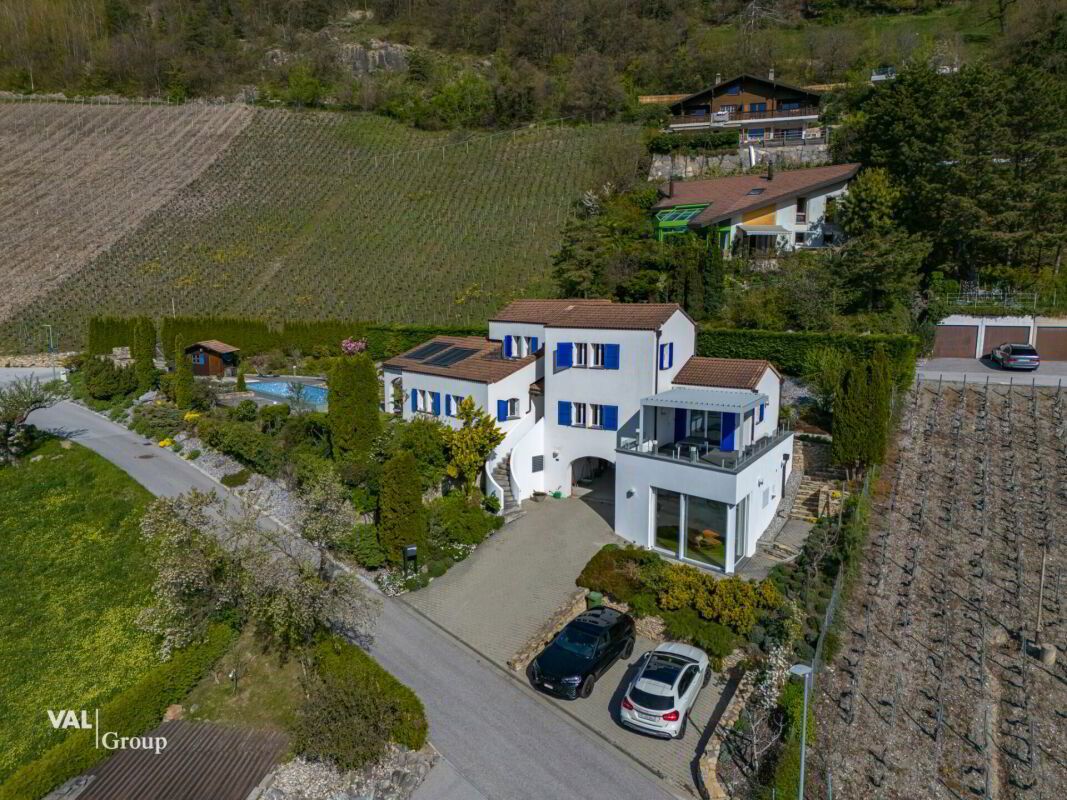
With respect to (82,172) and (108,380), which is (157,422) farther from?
(82,172)

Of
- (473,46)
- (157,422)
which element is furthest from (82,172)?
(157,422)

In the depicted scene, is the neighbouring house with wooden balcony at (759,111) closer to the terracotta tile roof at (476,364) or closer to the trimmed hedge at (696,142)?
the trimmed hedge at (696,142)

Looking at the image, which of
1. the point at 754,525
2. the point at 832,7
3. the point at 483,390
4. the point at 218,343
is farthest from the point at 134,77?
the point at 754,525

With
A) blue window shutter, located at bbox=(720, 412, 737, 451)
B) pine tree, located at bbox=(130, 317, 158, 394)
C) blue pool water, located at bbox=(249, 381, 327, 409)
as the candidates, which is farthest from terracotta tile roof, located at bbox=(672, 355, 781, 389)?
pine tree, located at bbox=(130, 317, 158, 394)

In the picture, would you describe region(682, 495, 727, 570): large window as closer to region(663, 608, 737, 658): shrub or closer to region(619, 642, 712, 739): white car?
region(663, 608, 737, 658): shrub

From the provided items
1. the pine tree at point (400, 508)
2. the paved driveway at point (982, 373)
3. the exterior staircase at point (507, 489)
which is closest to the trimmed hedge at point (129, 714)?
the pine tree at point (400, 508)

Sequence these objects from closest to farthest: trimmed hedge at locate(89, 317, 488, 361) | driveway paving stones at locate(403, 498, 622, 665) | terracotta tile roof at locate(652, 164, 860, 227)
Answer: driveway paving stones at locate(403, 498, 622, 665) < terracotta tile roof at locate(652, 164, 860, 227) < trimmed hedge at locate(89, 317, 488, 361)
